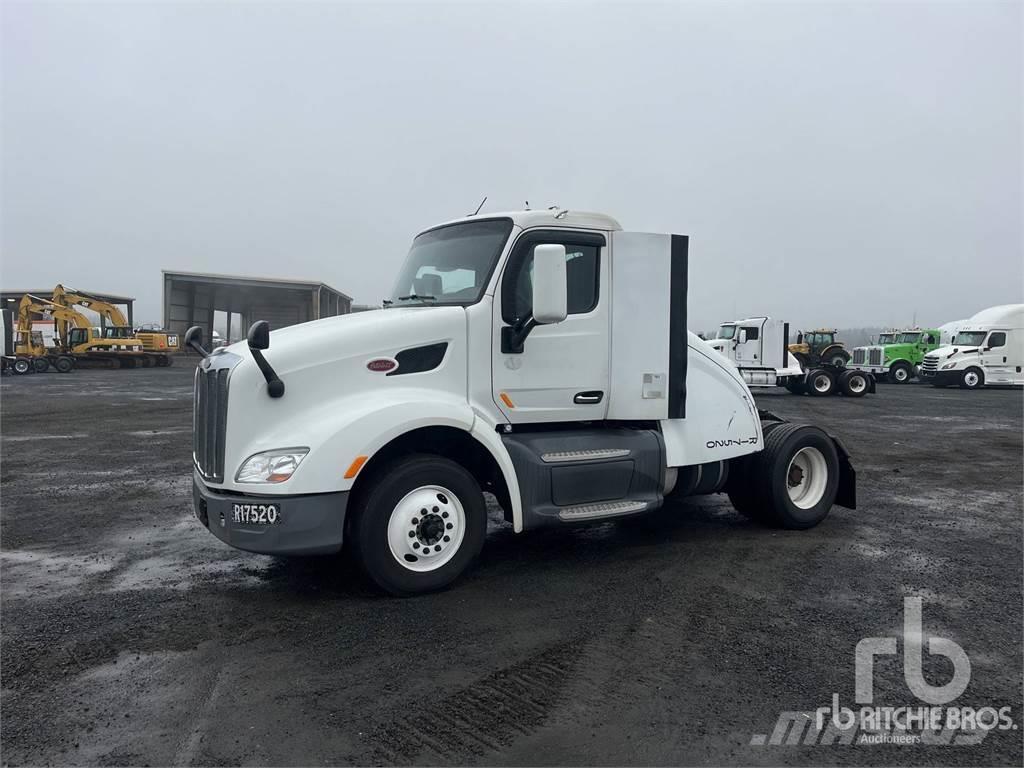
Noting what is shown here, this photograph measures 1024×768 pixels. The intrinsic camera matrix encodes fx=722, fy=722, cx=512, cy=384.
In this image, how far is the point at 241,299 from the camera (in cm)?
5316

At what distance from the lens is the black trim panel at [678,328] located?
19.5ft

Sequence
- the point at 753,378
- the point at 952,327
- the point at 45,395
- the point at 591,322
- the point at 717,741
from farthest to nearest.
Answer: the point at 952,327
the point at 753,378
the point at 45,395
the point at 591,322
the point at 717,741

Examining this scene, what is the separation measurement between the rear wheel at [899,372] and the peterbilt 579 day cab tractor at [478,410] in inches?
1278

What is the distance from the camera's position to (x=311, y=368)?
4715 mm

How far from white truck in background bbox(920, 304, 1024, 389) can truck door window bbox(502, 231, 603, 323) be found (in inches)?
1208

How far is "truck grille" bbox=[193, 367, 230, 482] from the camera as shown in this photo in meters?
4.62

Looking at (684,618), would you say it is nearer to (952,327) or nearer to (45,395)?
(45,395)

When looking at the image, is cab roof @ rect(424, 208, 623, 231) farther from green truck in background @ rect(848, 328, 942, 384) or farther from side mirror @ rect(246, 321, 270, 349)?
green truck in background @ rect(848, 328, 942, 384)

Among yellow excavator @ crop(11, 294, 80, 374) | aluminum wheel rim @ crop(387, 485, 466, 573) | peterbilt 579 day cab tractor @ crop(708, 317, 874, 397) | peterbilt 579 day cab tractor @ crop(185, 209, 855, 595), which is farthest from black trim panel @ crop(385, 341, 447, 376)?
yellow excavator @ crop(11, 294, 80, 374)

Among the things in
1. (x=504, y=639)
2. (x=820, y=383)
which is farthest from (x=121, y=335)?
(x=504, y=639)

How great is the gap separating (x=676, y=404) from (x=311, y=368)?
2980mm

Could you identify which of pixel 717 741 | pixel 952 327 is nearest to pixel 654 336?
pixel 717 741

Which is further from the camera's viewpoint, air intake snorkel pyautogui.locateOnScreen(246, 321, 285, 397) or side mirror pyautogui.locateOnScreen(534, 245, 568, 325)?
side mirror pyautogui.locateOnScreen(534, 245, 568, 325)

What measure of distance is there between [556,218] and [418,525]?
255cm
